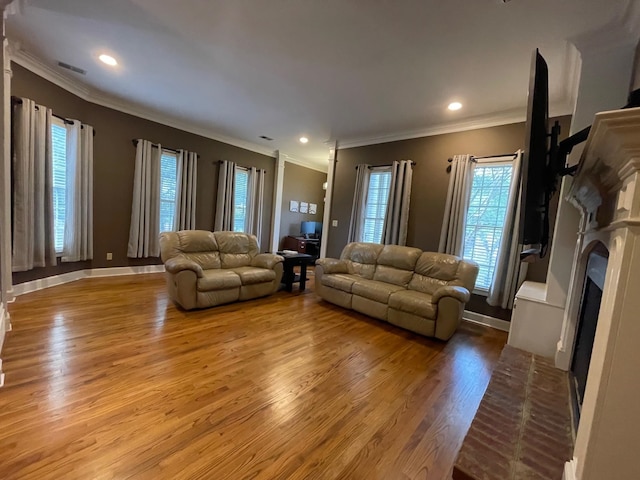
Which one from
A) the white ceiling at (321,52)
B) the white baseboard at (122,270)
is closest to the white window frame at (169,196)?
the white baseboard at (122,270)

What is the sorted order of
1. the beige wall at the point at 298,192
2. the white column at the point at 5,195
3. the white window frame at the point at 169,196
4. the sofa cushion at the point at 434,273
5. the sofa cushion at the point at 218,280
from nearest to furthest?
the white column at the point at 5,195
the sofa cushion at the point at 218,280
the sofa cushion at the point at 434,273
the white window frame at the point at 169,196
the beige wall at the point at 298,192

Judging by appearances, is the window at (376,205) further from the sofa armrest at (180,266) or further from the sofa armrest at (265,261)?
the sofa armrest at (180,266)

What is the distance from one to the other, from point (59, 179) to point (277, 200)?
12.5ft

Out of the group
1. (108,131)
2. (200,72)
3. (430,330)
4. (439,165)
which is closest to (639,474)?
(430,330)

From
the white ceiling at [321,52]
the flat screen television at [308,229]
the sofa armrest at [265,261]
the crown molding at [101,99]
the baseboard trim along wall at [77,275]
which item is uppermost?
the white ceiling at [321,52]

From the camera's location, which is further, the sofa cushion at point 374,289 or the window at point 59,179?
the window at point 59,179

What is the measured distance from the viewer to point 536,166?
1.45 meters

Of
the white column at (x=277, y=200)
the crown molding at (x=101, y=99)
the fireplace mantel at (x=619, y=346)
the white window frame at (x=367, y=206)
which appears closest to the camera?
the fireplace mantel at (x=619, y=346)

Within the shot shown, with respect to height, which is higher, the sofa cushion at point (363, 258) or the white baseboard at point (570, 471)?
the sofa cushion at point (363, 258)

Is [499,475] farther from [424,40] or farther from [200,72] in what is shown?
[200,72]

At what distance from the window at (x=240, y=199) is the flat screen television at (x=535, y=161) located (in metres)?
5.16

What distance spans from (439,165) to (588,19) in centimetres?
227

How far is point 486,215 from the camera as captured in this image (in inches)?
145

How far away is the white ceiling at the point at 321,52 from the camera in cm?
196
